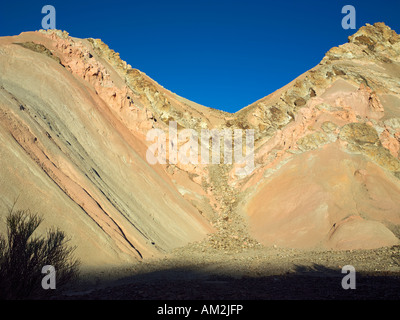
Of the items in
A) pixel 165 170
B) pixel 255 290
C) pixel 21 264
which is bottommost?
pixel 255 290

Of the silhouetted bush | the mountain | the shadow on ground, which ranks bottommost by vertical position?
the shadow on ground

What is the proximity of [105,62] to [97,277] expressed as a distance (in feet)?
103

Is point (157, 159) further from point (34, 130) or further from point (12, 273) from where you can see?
point (12, 273)

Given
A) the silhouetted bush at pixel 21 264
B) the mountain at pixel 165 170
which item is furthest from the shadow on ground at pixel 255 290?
the mountain at pixel 165 170

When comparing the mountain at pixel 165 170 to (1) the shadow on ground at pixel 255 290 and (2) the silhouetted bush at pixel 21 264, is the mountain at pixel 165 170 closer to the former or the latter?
(1) the shadow on ground at pixel 255 290

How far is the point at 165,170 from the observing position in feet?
89.4

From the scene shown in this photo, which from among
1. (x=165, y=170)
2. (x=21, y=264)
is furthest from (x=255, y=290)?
(x=165, y=170)

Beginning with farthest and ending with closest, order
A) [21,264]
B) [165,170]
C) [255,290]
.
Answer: [165,170] < [255,290] < [21,264]

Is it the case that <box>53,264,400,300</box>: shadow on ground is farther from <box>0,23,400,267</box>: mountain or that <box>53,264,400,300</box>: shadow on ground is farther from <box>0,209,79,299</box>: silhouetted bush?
<box>0,23,400,267</box>: mountain

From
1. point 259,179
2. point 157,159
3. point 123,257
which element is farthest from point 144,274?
point 259,179

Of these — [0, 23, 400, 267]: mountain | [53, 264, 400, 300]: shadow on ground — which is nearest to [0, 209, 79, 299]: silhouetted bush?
[53, 264, 400, 300]: shadow on ground

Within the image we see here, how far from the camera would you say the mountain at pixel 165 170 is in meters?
13.7

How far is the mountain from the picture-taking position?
13.7m

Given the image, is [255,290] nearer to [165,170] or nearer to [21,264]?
[21,264]
